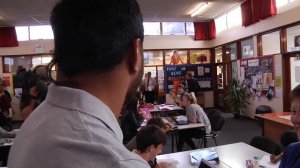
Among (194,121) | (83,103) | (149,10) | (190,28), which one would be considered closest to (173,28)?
(190,28)

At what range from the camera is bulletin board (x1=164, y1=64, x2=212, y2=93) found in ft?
31.3

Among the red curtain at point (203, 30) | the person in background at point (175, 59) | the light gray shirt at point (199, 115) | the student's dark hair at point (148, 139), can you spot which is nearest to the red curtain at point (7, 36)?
the person in background at point (175, 59)

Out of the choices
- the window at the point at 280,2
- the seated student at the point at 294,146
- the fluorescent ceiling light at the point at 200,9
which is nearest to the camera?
the seated student at the point at 294,146

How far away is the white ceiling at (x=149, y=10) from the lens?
671 centimetres

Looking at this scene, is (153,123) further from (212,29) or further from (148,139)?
(212,29)

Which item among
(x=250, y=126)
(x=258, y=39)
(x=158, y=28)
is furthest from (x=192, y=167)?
(x=158, y=28)

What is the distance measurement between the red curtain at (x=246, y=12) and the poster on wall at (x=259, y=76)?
3.55 ft

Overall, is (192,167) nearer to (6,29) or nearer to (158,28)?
(158,28)

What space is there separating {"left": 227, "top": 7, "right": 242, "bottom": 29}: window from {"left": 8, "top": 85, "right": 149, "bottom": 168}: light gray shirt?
8305 mm

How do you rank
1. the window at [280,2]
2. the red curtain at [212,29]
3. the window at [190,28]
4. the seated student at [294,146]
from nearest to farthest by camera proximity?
1. the seated student at [294,146]
2. the window at [280,2]
3. the red curtain at [212,29]
4. the window at [190,28]

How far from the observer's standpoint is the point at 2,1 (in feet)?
20.7

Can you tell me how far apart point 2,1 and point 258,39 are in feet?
21.9

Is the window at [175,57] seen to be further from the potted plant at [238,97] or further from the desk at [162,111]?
the desk at [162,111]

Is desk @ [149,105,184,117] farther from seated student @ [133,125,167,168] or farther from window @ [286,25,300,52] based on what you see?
seated student @ [133,125,167,168]
